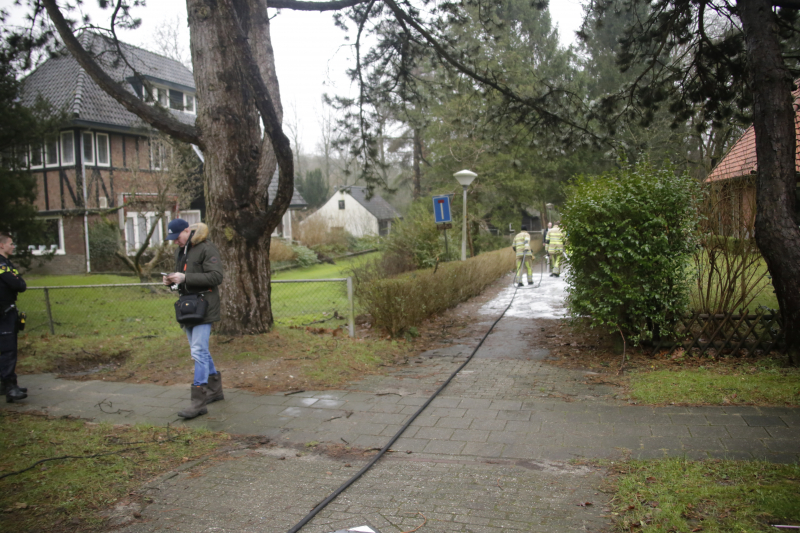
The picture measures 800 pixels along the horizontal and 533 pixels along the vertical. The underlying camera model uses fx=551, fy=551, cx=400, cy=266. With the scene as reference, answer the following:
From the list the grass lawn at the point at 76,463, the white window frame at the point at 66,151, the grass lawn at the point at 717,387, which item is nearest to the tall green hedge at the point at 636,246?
the grass lawn at the point at 717,387

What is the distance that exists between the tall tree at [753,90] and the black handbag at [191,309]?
6157 millimetres

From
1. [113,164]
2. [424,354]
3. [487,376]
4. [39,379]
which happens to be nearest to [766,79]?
[487,376]

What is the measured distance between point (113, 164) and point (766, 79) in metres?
24.1

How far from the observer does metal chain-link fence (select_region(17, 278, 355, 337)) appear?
34.6ft

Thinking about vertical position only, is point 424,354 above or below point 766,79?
below

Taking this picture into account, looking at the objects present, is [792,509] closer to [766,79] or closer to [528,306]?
[766,79]

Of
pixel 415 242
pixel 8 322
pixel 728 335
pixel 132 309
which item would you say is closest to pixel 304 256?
pixel 132 309

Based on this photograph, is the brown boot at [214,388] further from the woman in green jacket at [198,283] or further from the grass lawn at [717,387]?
the grass lawn at [717,387]

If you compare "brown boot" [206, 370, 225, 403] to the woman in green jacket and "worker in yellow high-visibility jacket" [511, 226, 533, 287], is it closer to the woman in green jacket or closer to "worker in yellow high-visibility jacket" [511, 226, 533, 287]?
the woman in green jacket

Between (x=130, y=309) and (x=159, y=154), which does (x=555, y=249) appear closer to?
(x=130, y=309)

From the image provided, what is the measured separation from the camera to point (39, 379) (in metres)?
7.15

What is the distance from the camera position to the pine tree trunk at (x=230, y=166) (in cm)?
741

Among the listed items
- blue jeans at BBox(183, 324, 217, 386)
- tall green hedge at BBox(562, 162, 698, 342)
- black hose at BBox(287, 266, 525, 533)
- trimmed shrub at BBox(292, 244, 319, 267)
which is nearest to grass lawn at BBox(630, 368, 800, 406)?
tall green hedge at BBox(562, 162, 698, 342)

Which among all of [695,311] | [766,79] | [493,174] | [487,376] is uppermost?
[493,174]
